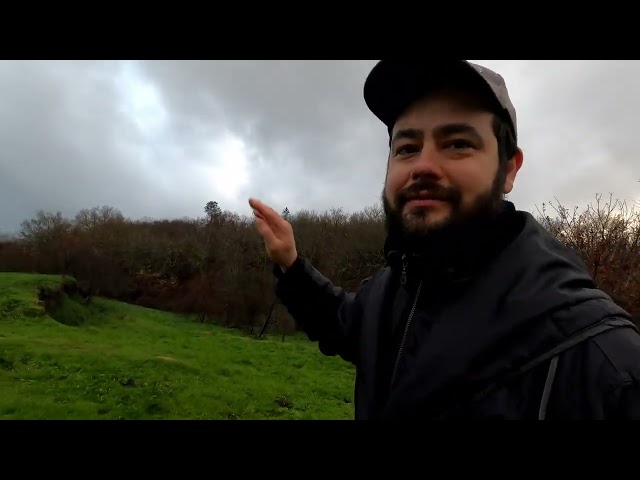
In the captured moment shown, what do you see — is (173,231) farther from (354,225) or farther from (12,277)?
(354,225)

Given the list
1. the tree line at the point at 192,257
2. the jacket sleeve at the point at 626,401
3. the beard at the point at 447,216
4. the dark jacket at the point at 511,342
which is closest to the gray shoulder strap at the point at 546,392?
the dark jacket at the point at 511,342

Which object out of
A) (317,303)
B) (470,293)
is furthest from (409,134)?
(317,303)

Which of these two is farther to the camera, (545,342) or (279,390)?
(279,390)

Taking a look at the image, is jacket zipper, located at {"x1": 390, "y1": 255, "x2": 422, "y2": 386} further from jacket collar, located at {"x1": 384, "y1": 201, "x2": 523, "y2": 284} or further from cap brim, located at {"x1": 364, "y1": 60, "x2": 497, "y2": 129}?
cap brim, located at {"x1": 364, "y1": 60, "x2": 497, "y2": 129}

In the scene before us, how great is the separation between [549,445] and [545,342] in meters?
0.30

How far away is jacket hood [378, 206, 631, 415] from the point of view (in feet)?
3.43

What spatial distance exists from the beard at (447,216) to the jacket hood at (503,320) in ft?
0.48

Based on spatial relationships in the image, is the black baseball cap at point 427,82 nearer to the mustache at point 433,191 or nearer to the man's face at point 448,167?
the man's face at point 448,167

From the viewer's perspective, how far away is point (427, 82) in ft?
4.60

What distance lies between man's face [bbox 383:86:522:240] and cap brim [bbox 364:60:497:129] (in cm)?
4

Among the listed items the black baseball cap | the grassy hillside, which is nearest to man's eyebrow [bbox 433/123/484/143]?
the black baseball cap

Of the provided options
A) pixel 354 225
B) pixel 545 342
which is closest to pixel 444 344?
pixel 545 342

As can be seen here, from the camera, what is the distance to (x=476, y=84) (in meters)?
1.33
